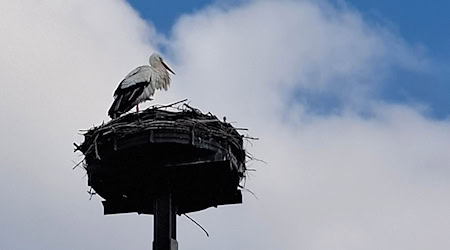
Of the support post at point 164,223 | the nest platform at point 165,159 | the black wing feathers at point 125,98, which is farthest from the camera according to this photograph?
the black wing feathers at point 125,98

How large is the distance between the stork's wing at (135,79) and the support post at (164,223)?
123 inches

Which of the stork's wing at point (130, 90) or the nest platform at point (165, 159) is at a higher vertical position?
the stork's wing at point (130, 90)

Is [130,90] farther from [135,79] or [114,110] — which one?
[114,110]

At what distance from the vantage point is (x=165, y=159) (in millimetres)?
9023

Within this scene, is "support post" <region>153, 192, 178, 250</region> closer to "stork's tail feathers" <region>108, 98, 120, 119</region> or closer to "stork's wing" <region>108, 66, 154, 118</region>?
"stork's tail feathers" <region>108, 98, 120, 119</region>

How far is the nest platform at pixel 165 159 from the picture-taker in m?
8.95

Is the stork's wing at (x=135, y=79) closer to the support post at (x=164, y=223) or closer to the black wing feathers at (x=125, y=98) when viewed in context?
the black wing feathers at (x=125, y=98)

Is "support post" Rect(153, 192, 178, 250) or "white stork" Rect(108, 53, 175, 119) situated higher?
"white stork" Rect(108, 53, 175, 119)

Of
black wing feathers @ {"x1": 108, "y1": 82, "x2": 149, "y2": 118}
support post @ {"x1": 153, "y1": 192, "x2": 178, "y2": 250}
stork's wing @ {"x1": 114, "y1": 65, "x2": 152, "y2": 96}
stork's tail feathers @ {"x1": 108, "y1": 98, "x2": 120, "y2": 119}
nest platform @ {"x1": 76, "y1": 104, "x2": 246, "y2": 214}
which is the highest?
stork's wing @ {"x1": 114, "y1": 65, "x2": 152, "y2": 96}

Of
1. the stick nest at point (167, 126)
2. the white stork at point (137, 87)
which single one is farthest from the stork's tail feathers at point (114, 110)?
the stick nest at point (167, 126)

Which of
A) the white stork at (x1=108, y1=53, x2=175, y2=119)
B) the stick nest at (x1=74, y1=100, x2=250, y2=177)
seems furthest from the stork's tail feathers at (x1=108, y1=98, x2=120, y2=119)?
the stick nest at (x1=74, y1=100, x2=250, y2=177)

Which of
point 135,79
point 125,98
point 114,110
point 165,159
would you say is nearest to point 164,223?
point 165,159

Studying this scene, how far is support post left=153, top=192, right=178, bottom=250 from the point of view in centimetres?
869

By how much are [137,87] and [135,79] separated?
10cm
